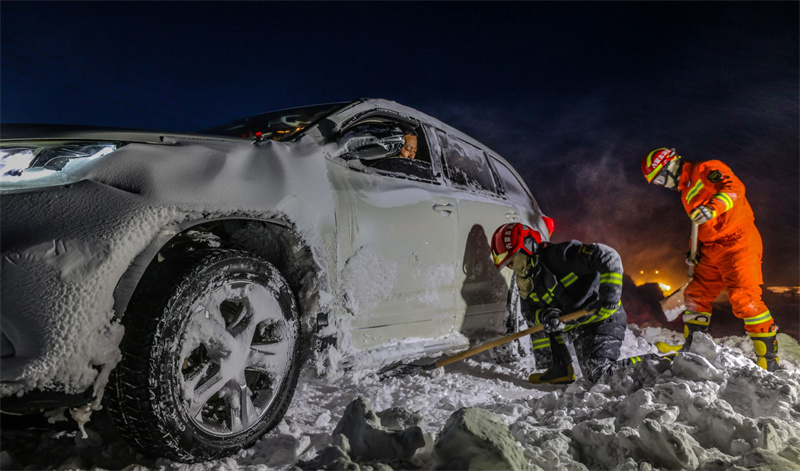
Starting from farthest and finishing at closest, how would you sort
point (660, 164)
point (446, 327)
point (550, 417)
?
point (660, 164) → point (446, 327) → point (550, 417)

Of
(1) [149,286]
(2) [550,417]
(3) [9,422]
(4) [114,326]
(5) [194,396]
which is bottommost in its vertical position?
(2) [550,417]

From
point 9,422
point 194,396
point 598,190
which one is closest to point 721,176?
point 194,396

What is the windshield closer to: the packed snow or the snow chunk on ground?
the packed snow

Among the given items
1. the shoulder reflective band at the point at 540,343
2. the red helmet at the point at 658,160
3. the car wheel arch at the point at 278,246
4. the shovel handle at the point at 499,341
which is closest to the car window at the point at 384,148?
the car wheel arch at the point at 278,246

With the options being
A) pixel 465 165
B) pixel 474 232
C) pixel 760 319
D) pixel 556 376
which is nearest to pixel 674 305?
pixel 760 319

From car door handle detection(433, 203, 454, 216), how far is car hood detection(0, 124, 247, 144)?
4.98ft

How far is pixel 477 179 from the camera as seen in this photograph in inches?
141

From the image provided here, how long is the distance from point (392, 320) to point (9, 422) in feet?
5.67

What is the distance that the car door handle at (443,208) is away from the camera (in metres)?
2.83

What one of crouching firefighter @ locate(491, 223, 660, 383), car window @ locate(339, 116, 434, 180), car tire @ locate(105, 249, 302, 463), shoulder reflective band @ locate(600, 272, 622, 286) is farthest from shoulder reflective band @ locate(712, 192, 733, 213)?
car tire @ locate(105, 249, 302, 463)

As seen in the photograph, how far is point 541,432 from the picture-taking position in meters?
1.87

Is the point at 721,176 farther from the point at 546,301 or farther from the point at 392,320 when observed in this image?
the point at 392,320

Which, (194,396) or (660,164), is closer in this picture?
(194,396)

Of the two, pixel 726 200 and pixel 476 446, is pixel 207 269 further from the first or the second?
pixel 726 200
